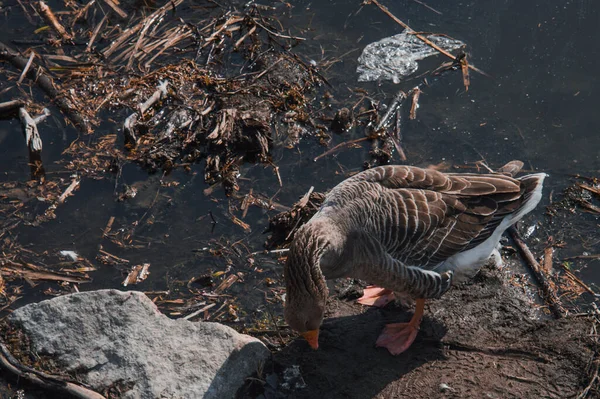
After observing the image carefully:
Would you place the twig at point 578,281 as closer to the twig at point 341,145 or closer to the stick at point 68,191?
the twig at point 341,145

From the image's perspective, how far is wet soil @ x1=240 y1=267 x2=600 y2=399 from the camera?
5441mm

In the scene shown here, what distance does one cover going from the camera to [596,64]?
8836 mm

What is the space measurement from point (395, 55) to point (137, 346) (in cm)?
549

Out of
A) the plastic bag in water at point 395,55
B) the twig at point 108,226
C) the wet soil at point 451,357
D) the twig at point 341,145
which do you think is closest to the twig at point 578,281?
the wet soil at point 451,357

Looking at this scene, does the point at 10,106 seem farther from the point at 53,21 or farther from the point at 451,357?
the point at 451,357

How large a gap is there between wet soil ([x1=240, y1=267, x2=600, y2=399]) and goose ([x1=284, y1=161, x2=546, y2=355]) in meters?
0.23

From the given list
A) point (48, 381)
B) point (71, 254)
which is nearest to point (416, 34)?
point (71, 254)

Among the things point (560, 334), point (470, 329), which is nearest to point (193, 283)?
point (470, 329)

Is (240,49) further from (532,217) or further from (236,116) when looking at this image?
(532,217)

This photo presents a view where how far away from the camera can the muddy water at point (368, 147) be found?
275 inches

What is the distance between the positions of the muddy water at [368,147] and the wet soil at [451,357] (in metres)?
1.05

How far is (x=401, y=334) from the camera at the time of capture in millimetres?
5895

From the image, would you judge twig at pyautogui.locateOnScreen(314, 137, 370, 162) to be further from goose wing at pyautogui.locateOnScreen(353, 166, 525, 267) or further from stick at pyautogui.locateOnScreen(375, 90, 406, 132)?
goose wing at pyautogui.locateOnScreen(353, 166, 525, 267)

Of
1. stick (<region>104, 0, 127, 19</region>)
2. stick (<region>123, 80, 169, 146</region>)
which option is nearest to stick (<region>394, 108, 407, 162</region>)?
stick (<region>123, 80, 169, 146</region>)
